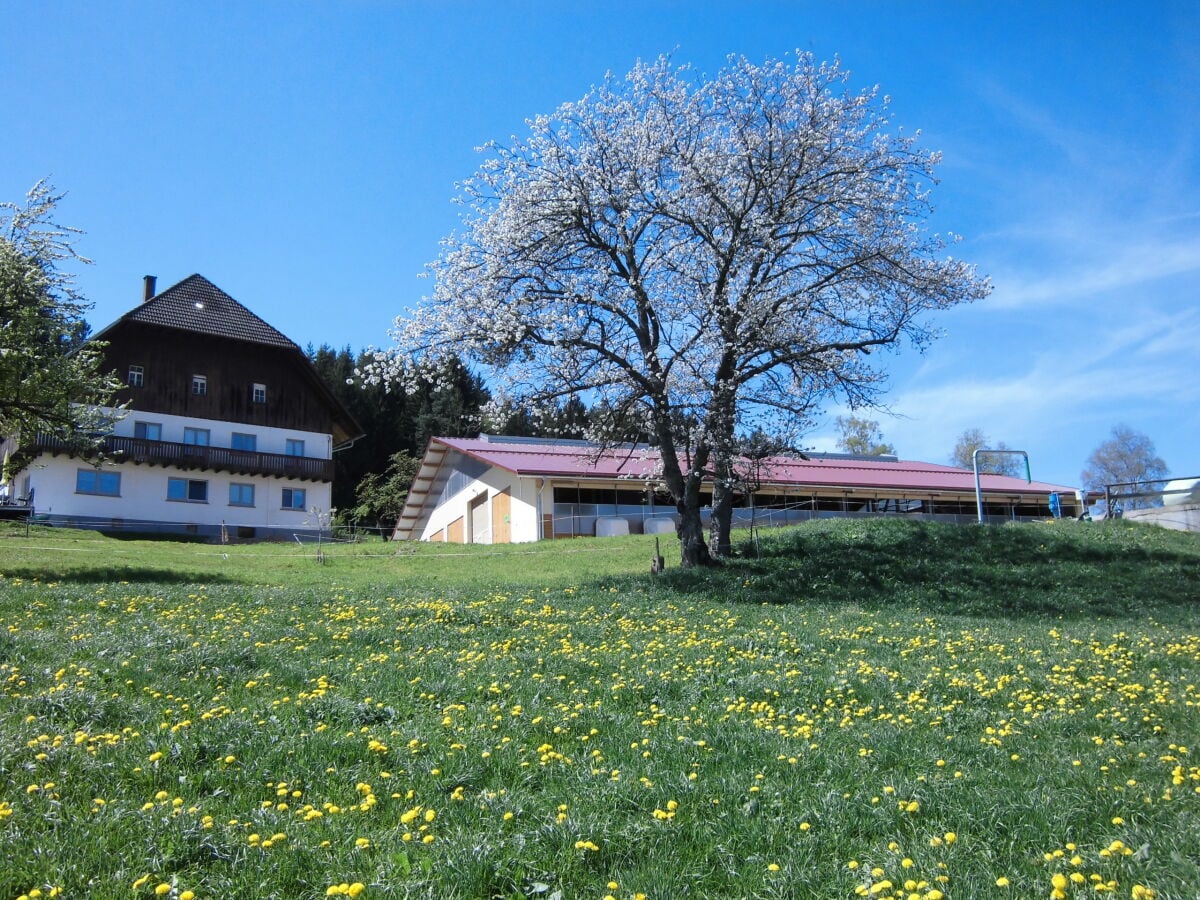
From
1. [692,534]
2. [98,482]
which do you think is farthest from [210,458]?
[692,534]

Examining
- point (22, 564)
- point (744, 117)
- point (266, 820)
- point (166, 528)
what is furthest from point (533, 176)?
point (166, 528)

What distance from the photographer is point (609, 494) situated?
42.1 metres

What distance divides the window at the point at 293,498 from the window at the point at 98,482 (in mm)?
8538

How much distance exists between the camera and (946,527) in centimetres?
2811

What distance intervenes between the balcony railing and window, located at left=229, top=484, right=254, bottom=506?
1.08 m

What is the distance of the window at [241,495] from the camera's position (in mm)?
50062

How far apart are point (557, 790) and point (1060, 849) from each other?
121 inches

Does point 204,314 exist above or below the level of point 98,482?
above

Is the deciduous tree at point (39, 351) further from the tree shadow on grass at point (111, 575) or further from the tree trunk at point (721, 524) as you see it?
the tree trunk at point (721, 524)

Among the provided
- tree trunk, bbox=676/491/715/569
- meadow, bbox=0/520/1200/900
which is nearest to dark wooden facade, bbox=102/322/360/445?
tree trunk, bbox=676/491/715/569

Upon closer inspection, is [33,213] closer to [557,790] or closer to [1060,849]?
[557,790]

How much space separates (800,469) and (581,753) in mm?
40725

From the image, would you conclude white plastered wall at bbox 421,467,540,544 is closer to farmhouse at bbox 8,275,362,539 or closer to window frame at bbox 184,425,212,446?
farmhouse at bbox 8,275,362,539

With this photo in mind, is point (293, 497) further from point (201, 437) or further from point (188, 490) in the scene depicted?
point (201, 437)
